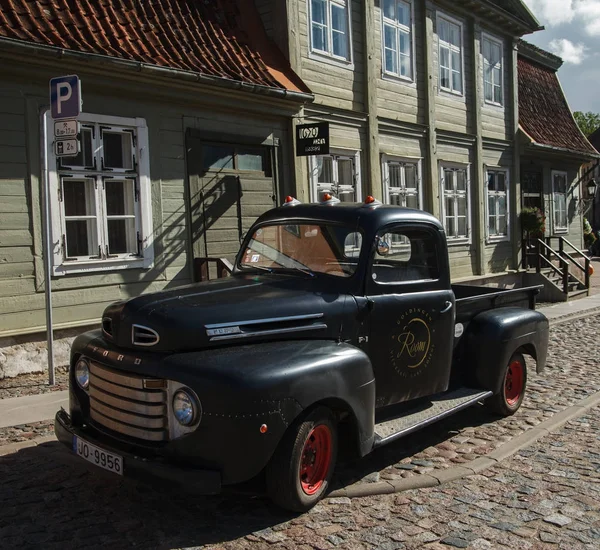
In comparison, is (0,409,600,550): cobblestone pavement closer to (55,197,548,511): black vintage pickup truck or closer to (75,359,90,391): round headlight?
(55,197,548,511): black vintage pickup truck

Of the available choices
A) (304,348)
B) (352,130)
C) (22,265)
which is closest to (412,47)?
(352,130)

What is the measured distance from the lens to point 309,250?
4.93 meters

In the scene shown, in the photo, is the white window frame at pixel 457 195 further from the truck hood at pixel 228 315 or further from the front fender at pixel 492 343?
the truck hood at pixel 228 315

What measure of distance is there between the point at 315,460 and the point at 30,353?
4837mm

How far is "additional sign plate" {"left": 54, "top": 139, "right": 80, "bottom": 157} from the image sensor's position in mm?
6578

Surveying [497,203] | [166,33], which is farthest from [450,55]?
[166,33]

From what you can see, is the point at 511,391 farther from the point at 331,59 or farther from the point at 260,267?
the point at 331,59

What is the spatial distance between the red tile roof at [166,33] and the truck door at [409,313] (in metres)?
4.86

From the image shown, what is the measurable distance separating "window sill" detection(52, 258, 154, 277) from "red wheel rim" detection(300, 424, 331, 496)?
4.97m

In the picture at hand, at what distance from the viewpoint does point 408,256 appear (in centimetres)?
526

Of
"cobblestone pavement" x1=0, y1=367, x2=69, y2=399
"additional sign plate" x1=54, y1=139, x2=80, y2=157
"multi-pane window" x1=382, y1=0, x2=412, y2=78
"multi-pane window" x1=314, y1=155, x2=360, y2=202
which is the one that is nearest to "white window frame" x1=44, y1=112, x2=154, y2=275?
"additional sign plate" x1=54, y1=139, x2=80, y2=157

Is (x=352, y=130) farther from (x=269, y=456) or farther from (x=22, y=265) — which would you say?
(x=269, y=456)

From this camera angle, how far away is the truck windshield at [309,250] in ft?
15.6

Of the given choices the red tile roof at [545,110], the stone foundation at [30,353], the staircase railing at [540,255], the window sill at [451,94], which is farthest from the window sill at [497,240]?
the stone foundation at [30,353]
